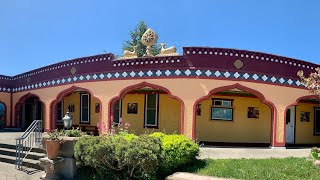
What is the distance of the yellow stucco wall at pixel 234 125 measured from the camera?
1473 cm

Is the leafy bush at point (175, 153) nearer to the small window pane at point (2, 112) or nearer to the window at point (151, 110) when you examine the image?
the window at point (151, 110)

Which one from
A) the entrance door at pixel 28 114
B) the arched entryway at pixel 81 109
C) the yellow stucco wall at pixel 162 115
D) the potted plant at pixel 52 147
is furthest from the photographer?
the entrance door at pixel 28 114

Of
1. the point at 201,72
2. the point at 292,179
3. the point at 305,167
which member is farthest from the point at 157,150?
the point at 201,72

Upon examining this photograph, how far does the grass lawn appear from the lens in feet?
24.0

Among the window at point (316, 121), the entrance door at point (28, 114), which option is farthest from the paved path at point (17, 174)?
the window at point (316, 121)

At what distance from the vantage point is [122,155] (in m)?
7.52

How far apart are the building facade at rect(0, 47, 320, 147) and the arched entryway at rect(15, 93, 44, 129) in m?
0.90

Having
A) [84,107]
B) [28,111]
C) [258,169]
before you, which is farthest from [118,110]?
[258,169]

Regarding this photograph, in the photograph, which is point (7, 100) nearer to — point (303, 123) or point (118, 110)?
point (118, 110)

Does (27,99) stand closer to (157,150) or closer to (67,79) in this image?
(67,79)

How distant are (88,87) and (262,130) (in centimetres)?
887

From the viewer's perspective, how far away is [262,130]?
15.0 meters

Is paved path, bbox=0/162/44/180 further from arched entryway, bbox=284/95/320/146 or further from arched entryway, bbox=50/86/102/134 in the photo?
arched entryway, bbox=284/95/320/146

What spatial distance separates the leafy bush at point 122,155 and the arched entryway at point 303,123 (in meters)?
10.3
